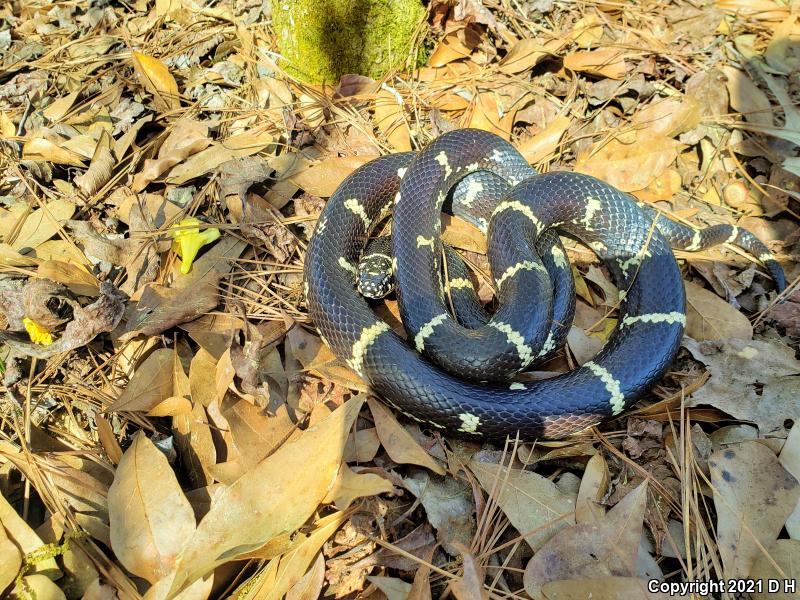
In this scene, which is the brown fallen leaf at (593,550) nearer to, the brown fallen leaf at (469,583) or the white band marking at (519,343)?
the brown fallen leaf at (469,583)

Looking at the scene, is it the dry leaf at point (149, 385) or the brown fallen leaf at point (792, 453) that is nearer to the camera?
the brown fallen leaf at point (792, 453)

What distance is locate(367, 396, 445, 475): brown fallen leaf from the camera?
3.66 m

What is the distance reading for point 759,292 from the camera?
469cm

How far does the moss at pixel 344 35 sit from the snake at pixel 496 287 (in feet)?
3.99

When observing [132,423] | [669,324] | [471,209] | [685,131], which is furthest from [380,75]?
[132,423]

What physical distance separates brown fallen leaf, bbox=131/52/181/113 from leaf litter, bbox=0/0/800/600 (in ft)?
0.10

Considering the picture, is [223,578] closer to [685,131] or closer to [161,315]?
[161,315]

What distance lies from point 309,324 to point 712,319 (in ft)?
11.2

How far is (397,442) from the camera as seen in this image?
148 inches

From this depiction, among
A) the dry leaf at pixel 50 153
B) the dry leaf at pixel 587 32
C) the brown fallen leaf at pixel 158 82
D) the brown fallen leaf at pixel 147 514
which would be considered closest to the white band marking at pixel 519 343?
the brown fallen leaf at pixel 147 514

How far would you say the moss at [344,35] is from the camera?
519cm

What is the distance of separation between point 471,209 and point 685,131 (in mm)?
2354

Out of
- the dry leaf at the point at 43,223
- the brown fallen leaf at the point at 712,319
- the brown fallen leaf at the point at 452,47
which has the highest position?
the brown fallen leaf at the point at 452,47

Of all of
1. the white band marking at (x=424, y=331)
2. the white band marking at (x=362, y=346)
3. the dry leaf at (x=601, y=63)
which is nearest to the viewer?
the white band marking at (x=362, y=346)
